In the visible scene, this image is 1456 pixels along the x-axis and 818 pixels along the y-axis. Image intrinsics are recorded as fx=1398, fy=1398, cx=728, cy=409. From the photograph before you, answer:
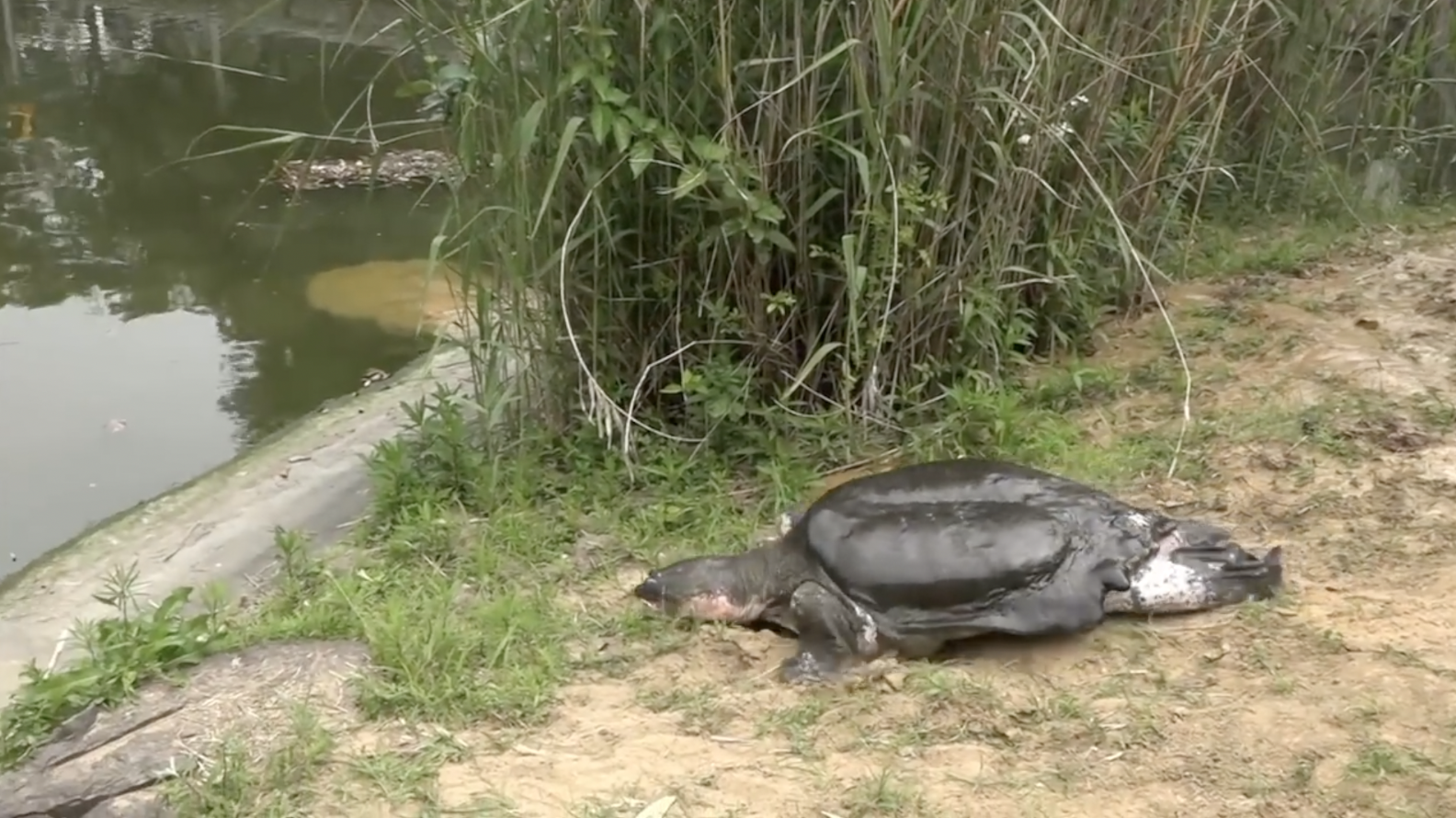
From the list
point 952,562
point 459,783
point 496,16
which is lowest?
point 459,783

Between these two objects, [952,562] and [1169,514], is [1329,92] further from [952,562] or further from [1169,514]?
[952,562]

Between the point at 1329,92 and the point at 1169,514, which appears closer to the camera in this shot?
the point at 1169,514

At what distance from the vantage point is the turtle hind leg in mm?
2453

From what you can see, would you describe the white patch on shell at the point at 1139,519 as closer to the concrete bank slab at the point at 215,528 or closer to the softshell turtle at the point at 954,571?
the softshell turtle at the point at 954,571

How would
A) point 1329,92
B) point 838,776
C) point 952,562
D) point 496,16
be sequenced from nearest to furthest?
point 838,776 → point 952,562 → point 496,16 → point 1329,92

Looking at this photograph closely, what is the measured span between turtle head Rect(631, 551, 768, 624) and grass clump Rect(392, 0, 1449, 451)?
20.1 inches

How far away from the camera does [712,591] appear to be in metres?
2.65

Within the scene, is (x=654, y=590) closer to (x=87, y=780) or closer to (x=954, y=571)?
(x=954, y=571)

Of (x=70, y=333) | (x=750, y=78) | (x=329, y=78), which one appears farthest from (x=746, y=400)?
(x=329, y=78)

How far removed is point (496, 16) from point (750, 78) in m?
0.55

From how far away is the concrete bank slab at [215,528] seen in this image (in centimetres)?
Result: 320

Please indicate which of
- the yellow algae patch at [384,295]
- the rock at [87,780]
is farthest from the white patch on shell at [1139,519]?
the yellow algae patch at [384,295]

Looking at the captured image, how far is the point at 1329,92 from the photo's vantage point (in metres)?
4.75

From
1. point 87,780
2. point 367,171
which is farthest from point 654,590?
point 367,171
